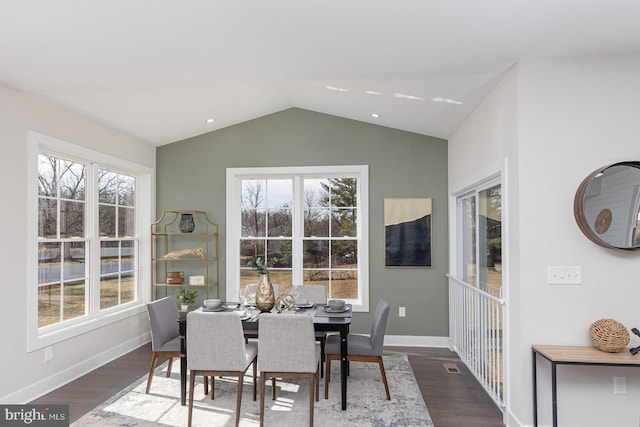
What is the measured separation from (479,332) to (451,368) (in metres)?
0.70

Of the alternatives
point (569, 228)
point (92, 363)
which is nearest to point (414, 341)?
point (569, 228)

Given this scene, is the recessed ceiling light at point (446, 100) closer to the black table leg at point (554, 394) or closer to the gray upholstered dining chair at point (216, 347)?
the black table leg at point (554, 394)

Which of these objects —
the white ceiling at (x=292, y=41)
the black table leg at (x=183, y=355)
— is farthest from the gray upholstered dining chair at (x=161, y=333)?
the white ceiling at (x=292, y=41)

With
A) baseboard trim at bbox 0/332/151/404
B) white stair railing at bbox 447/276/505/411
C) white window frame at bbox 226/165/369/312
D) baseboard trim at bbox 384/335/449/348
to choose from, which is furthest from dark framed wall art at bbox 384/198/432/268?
baseboard trim at bbox 0/332/151/404

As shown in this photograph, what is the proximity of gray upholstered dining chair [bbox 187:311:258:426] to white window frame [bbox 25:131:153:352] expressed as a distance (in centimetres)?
158

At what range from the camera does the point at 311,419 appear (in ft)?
9.68

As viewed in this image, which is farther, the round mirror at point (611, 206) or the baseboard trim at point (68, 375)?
the baseboard trim at point (68, 375)

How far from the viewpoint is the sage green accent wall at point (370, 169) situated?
204 inches

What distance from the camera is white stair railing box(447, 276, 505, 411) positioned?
3.34m

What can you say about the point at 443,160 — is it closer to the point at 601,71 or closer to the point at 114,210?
the point at 601,71

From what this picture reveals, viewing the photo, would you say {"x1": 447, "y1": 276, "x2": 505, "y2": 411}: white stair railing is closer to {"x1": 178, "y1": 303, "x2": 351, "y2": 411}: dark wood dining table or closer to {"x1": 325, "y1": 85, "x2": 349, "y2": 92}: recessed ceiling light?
{"x1": 178, "y1": 303, "x2": 351, "y2": 411}: dark wood dining table

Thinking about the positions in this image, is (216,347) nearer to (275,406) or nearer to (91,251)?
(275,406)

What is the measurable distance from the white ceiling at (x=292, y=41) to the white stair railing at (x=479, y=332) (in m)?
1.81

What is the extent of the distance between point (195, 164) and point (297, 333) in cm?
337
